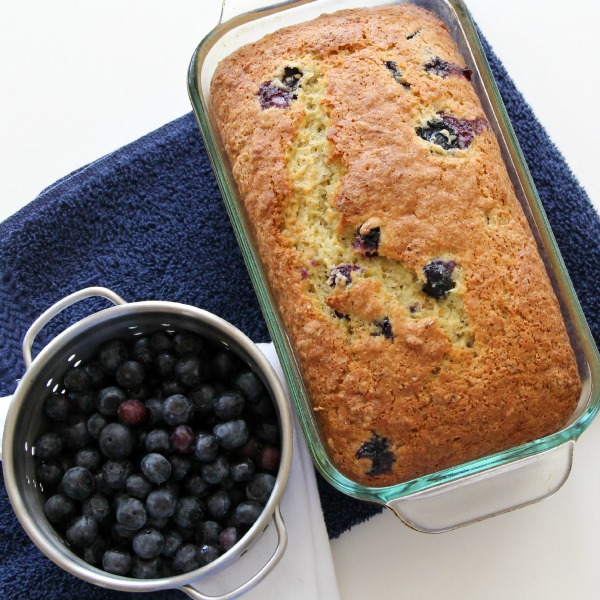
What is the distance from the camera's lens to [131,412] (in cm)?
132

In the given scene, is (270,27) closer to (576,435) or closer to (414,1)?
(414,1)

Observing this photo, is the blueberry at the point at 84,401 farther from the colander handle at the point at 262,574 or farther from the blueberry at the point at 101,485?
the colander handle at the point at 262,574

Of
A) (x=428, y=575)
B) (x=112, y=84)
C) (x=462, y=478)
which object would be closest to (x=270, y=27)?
(x=112, y=84)

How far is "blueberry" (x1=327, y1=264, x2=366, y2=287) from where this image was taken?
1281 millimetres

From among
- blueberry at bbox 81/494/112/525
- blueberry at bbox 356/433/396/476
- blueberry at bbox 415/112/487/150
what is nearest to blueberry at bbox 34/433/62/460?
blueberry at bbox 81/494/112/525

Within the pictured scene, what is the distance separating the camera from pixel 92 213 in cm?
162

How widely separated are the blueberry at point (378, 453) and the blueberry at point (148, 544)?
14.2 inches

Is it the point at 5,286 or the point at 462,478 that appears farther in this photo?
the point at 5,286

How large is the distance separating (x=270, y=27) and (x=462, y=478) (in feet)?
3.01

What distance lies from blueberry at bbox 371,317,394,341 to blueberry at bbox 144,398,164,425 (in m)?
0.40

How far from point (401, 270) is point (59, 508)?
71 centimetres

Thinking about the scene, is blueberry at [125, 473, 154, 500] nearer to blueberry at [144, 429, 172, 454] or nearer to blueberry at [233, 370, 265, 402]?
blueberry at [144, 429, 172, 454]

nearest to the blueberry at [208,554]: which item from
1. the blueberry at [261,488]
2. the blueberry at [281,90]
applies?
the blueberry at [261,488]

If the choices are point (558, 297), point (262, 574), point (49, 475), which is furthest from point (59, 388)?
point (558, 297)
